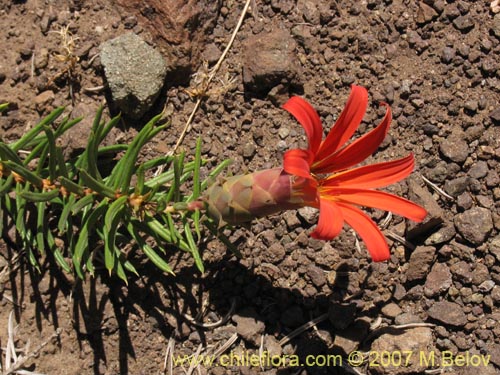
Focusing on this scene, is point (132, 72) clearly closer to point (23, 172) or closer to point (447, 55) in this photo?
point (23, 172)

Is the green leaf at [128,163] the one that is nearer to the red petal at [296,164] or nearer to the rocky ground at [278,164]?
the rocky ground at [278,164]

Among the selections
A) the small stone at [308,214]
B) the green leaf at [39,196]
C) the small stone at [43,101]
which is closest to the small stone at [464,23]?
the small stone at [308,214]

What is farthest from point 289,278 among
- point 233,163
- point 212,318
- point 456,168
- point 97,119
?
point 97,119

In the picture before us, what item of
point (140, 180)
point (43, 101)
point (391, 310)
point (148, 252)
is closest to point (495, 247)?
point (391, 310)

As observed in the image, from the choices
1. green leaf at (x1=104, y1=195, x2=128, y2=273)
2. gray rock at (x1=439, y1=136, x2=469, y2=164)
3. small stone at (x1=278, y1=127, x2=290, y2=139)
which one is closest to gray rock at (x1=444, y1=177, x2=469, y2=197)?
gray rock at (x1=439, y1=136, x2=469, y2=164)

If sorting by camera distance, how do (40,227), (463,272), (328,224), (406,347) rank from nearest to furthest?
(328,224) < (40,227) < (406,347) < (463,272)
